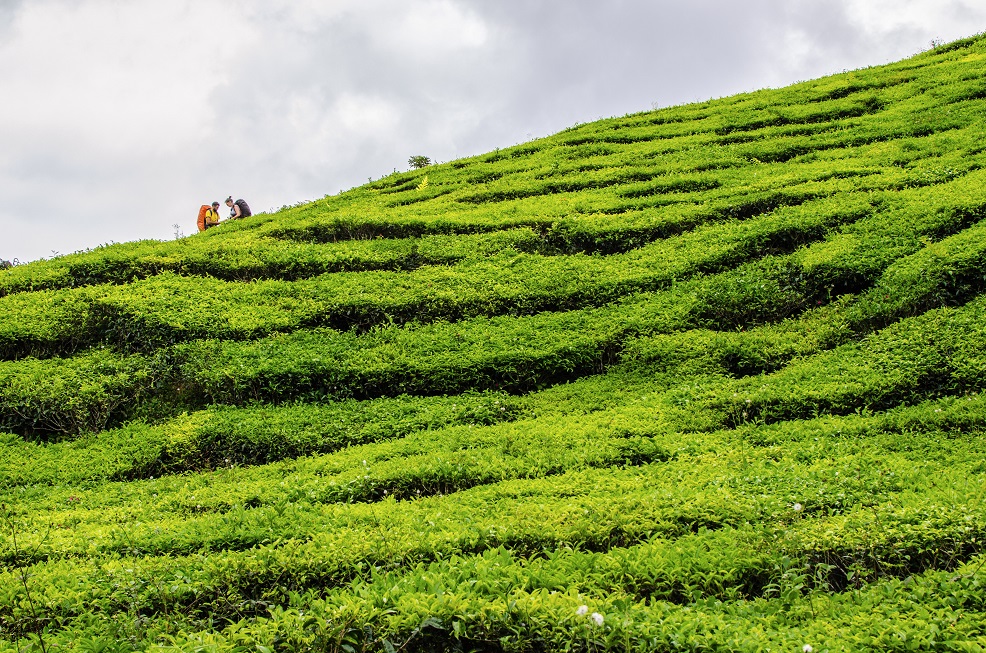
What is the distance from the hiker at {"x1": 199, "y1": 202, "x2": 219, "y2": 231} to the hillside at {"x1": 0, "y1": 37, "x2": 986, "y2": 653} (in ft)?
15.6

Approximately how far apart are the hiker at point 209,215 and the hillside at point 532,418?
4.74m

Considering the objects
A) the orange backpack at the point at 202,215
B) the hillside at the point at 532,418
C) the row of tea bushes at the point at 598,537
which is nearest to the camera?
the hillside at the point at 532,418

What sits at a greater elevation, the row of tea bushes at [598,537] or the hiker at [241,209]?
the hiker at [241,209]

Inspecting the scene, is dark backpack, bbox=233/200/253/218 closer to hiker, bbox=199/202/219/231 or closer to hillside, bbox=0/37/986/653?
hiker, bbox=199/202/219/231

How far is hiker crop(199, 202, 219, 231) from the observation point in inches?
952

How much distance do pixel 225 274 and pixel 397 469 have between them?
9193mm

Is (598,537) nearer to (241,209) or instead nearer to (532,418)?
(532,418)

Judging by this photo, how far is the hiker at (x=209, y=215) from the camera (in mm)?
24172

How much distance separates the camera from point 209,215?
80.1ft

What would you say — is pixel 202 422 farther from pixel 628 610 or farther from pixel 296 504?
pixel 628 610

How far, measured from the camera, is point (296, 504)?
7.57 m

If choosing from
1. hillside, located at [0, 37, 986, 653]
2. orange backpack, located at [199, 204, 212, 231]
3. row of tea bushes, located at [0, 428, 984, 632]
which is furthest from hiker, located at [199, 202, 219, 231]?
row of tea bushes, located at [0, 428, 984, 632]


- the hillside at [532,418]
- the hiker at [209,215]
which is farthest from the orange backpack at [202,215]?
the hillside at [532,418]

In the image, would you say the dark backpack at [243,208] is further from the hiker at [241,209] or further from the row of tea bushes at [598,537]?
the row of tea bushes at [598,537]
